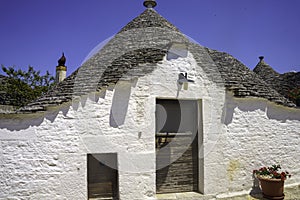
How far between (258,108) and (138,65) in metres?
3.89

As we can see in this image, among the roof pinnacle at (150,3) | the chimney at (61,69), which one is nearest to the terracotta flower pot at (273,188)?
the roof pinnacle at (150,3)

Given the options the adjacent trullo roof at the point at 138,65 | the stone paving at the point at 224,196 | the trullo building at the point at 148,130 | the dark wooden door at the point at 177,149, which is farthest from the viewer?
the dark wooden door at the point at 177,149

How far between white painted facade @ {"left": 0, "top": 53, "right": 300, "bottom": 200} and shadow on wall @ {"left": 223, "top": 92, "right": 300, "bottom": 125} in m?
0.03

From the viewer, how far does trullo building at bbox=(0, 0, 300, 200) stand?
4852mm

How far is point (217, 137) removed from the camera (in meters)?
6.19

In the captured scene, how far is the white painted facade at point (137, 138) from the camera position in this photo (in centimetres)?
477

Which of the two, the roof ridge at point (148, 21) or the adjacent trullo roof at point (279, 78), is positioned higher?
the roof ridge at point (148, 21)

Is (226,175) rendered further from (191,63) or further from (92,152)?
(92,152)

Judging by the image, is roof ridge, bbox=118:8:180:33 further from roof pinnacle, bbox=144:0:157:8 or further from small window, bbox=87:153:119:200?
small window, bbox=87:153:119:200

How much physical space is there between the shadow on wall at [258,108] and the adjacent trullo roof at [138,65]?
16 cm

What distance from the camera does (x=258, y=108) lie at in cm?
668

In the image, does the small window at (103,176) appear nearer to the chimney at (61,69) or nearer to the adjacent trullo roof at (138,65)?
the adjacent trullo roof at (138,65)

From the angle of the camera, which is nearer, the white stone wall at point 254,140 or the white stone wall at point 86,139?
the white stone wall at point 86,139

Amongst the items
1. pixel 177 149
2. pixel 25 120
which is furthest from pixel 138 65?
pixel 25 120
